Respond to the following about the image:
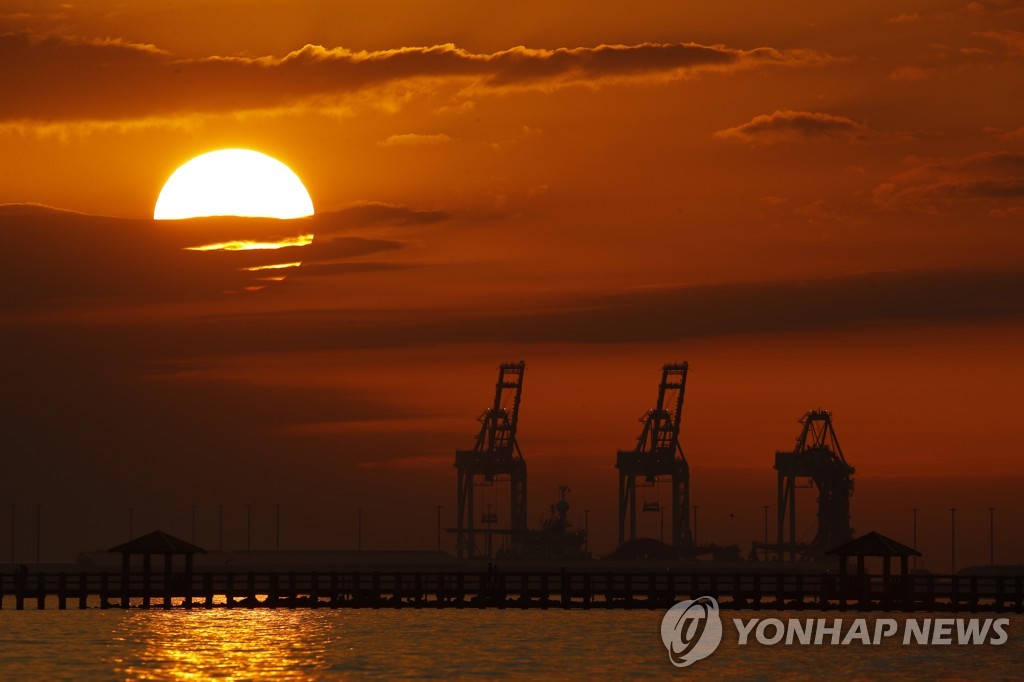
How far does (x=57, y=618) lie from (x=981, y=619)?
5107cm

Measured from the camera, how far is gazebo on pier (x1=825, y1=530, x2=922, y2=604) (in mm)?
85500

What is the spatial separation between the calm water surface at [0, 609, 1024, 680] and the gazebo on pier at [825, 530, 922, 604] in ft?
19.2

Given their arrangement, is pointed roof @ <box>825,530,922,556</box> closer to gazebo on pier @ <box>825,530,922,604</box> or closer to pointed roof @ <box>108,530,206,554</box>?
gazebo on pier @ <box>825,530,922,604</box>

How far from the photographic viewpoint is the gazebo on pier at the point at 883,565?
85.5m

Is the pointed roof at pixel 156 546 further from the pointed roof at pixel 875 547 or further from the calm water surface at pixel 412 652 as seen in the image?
the pointed roof at pixel 875 547

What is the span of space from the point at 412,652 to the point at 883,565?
1066 inches

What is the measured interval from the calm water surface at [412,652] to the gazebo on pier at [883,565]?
5856 mm

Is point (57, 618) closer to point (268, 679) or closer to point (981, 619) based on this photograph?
point (268, 679)

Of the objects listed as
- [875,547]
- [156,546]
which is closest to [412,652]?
[156,546]

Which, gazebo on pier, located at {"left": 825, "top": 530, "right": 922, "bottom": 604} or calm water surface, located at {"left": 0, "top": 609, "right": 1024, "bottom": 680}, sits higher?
gazebo on pier, located at {"left": 825, "top": 530, "right": 922, "bottom": 604}

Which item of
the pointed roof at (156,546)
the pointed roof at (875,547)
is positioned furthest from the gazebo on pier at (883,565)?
the pointed roof at (156,546)

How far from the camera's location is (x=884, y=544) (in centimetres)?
8575

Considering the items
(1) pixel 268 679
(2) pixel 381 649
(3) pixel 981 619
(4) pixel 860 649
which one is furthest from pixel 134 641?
(3) pixel 981 619

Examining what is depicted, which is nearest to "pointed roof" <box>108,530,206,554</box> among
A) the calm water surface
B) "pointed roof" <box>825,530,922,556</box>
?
the calm water surface
